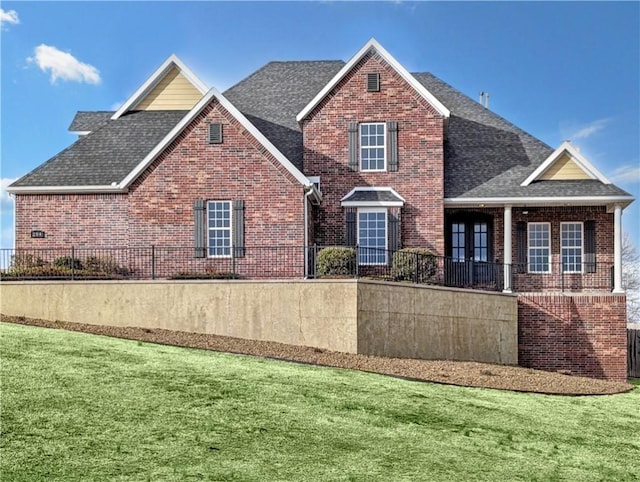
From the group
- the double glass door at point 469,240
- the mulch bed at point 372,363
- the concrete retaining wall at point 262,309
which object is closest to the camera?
the mulch bed at point 372,363

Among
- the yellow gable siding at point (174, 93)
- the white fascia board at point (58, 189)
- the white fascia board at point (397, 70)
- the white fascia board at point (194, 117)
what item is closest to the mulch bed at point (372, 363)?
the white fascia board at point (194, 117)

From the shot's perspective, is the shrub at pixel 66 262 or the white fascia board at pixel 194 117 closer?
the shrub at pixel 66 262

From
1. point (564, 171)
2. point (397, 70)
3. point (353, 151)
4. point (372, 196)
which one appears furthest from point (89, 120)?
point (564, 171)

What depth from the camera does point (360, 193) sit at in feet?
89.1

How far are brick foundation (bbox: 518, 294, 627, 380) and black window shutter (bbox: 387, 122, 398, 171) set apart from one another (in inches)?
240

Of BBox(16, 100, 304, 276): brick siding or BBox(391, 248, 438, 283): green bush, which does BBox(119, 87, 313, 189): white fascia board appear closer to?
BBox(16, 100, 304, 276): brick siding

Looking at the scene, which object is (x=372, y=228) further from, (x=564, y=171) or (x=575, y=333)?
(x=575, y=333)

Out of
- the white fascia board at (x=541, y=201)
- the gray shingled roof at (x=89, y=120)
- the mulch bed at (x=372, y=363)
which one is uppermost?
the gray shingled roof at (x=89, y=120)

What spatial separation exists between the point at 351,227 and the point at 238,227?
4293 mm

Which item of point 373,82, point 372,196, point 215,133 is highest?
point 373,82

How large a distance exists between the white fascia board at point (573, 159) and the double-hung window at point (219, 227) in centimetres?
1014

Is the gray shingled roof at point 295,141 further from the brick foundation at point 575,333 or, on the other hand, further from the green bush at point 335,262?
the green bush at point 335,262

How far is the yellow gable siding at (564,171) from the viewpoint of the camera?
27281mm

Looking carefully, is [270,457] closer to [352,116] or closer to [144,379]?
[144,379]
